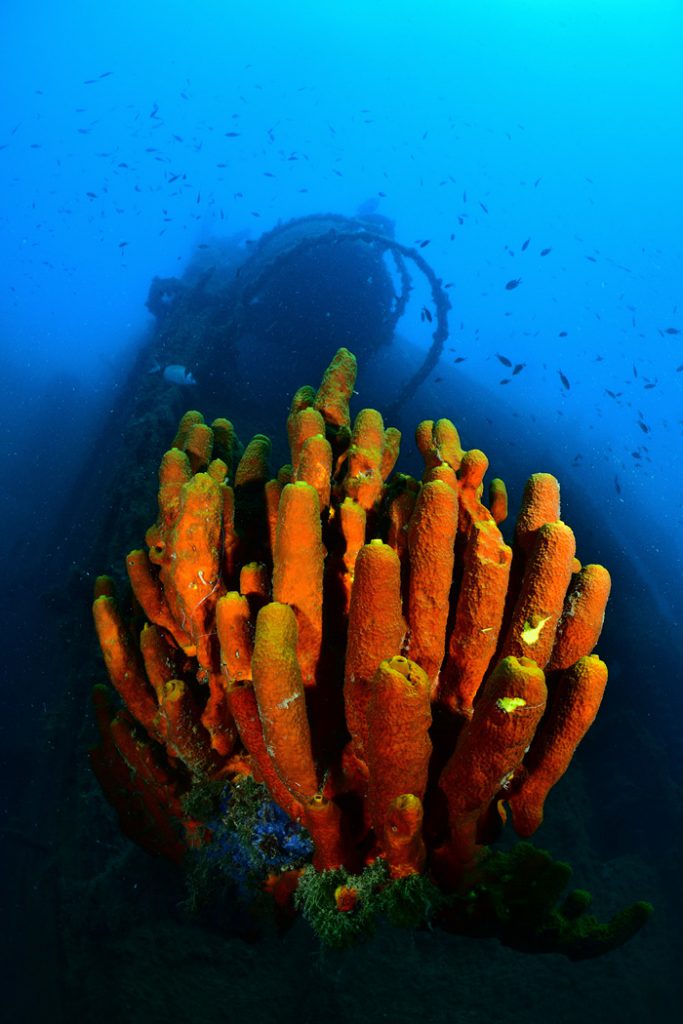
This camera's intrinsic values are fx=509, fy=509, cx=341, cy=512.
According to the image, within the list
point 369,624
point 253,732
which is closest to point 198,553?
point 253,732

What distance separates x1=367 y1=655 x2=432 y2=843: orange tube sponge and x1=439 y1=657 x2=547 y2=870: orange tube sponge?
0.13 metres

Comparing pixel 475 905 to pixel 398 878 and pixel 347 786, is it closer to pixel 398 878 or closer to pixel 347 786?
pixel 398 878

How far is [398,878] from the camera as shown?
1980 mm

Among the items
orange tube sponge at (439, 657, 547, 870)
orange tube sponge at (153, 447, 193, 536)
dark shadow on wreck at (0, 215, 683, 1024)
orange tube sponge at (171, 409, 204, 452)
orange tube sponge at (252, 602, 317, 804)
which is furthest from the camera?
orange tube sponge at (171, 409, 204, 452)

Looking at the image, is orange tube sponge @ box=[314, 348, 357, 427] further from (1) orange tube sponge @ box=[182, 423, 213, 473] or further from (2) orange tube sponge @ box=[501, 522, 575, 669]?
(2) orange tube sponge @ box=[501, 522, 575, 669]

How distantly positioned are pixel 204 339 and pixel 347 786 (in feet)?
39.9

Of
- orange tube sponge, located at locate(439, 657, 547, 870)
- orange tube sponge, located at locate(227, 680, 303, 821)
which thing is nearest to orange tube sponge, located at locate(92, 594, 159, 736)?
orange tube sponge, located at locate(227, 680, 303, 821)

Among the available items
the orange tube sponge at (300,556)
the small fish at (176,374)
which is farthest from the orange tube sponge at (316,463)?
the small fish at (176,374)

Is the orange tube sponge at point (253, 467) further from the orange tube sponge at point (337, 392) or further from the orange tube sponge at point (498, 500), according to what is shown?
the orange tube sponge at point (498, 500)

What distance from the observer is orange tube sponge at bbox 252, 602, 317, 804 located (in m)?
1.66

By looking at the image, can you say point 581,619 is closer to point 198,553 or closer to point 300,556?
point 300,556

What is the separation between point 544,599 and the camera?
1.98m

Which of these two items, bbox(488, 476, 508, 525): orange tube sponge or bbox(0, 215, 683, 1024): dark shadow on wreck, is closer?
bbox(488, 476, 508, 525): orange tube sponge

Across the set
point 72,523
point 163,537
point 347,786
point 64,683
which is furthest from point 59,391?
point 347,786
